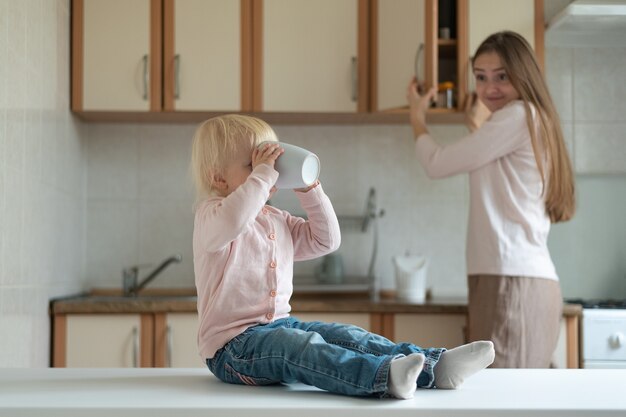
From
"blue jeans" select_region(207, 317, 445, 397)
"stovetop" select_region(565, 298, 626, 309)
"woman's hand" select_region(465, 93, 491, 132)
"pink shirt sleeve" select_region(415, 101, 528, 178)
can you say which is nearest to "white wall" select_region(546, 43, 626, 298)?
"stovetop" select_region(565, 298, 626, 309)

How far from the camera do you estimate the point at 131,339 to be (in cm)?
304

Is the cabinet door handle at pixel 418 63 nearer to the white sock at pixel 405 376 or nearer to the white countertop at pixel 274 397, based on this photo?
the white countertop at pixel 274 397

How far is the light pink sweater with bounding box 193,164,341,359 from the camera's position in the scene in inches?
64.4

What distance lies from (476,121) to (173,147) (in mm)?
1192

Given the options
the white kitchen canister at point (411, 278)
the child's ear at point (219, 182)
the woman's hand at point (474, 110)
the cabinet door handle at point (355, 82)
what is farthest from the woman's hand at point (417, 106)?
the child's ear at point (219, 182)

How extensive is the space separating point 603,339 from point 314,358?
1778 mm

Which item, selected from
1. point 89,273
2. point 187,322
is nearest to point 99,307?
point 187,322

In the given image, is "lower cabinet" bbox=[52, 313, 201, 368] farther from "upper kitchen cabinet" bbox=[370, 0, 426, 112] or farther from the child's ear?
the child's ear

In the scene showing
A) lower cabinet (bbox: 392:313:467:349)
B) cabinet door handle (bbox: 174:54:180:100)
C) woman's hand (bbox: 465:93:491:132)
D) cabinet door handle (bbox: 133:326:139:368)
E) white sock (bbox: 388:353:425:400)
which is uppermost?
cabinet door handle (bbox: 174:54:180:100)

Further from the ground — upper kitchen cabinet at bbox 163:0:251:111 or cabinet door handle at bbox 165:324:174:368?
upper kitchen cabinet at bbox 163:0:251:111

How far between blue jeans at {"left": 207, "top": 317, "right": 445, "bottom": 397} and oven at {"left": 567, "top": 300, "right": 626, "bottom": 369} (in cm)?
155

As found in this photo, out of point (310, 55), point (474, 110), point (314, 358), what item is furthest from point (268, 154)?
point (310, 55)

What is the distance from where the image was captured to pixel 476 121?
3172mm

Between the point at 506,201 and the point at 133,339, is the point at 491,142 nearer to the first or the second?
the point at 506,201
